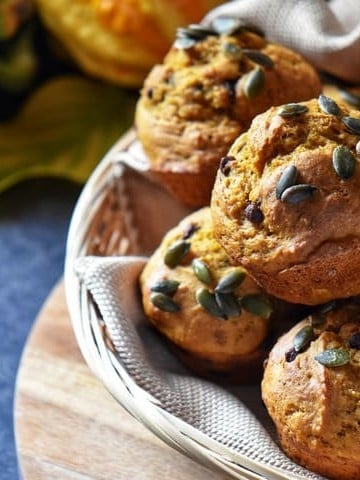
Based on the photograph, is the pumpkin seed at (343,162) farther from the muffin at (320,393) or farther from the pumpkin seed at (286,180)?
the muffin at (320,393)

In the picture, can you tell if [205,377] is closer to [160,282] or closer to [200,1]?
[160,282]

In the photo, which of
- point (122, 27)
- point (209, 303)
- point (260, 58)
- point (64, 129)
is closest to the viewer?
point (209, 303)

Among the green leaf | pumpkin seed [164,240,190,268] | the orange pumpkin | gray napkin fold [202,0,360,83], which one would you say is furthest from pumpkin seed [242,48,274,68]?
the green leaf

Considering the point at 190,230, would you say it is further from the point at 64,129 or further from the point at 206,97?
the point at 64,129

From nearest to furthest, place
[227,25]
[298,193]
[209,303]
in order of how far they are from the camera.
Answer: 1. [298,193]
2. [209,303]
3. [227,25]

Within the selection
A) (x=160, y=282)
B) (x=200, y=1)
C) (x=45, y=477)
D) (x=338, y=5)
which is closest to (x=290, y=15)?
(x=338, y=5)

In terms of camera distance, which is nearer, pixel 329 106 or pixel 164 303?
pixel 329 106

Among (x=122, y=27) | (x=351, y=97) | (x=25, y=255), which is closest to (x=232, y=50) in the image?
(x=351, y=97)
